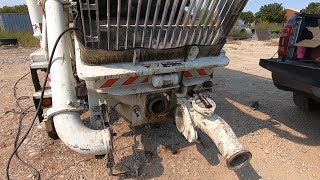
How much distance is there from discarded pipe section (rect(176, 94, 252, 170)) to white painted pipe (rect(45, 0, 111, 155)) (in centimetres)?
74

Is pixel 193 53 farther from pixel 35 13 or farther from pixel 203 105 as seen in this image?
pixel 35 13

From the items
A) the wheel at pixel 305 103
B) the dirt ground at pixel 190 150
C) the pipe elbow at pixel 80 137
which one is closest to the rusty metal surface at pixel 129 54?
the pipe elbow at pixel 80 137

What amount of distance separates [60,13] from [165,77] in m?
1.17

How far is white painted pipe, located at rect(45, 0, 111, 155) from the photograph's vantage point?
2.30 metres

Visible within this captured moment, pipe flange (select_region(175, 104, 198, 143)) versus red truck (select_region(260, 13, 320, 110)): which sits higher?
red truck (select_region(260, 13, 320, 110))

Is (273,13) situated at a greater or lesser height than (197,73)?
lesser

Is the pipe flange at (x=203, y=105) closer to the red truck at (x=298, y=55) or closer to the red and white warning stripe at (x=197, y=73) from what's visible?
the red and white warning stripe at (x=197, y=73)

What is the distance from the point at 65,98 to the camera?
2.56m

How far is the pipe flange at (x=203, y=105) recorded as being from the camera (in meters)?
2.53

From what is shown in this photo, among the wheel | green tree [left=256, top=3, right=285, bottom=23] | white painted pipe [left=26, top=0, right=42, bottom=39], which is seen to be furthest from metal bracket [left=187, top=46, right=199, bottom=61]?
green tree [left=256, top=3, right=285, bottom=23]

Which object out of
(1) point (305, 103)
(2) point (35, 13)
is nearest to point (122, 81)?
(2) point (35, 13)

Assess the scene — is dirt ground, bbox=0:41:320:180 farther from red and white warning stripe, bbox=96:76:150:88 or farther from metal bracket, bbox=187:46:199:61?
metal bracket, bbox=187:46:199:61

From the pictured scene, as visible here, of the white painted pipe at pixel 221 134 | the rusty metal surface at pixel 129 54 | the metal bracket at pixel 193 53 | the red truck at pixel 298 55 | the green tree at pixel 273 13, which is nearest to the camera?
the white painted pipe at pixel 221 134

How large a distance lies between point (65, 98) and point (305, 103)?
3258 mm
